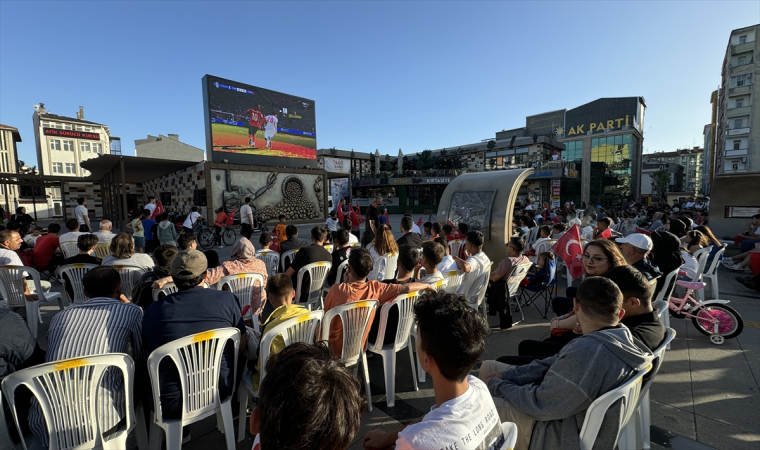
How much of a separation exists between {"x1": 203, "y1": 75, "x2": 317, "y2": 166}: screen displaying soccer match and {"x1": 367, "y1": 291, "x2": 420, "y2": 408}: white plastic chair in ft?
54.0

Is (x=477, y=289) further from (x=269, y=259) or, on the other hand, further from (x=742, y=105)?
(x=742, y=105)

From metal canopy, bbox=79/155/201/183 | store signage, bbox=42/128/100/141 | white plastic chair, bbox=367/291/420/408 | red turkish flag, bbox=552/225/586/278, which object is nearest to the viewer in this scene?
white plastic chair, bbox=367/291/420/408

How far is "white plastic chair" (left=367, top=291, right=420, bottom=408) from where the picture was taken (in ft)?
9.24

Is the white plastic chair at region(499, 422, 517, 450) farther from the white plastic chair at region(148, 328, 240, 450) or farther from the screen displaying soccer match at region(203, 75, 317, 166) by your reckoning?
the screen displaying soccer match at region(203, 75, 317, 166)

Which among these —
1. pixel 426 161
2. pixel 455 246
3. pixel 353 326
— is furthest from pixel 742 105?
pixel 353 326

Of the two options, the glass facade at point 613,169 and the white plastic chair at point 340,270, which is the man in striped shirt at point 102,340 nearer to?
the white plastic chair at point 340,270

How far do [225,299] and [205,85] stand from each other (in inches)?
685

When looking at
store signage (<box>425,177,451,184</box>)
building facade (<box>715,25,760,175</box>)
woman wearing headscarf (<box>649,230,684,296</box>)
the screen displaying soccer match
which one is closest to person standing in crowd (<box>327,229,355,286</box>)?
woman wearing headscarf (<box>649,230,684,296</box>)

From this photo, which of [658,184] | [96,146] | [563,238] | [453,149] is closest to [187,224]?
[563,238]

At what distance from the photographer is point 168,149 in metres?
36.2

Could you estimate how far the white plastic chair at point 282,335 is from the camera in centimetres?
214

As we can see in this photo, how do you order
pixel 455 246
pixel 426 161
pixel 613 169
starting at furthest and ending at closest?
pixel 426 161
pixel 613 169
pixel 455 246

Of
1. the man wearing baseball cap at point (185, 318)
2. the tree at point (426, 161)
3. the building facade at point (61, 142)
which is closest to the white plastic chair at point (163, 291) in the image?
the man wearing baseball cap at point (185, 318)

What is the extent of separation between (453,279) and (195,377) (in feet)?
9.00
